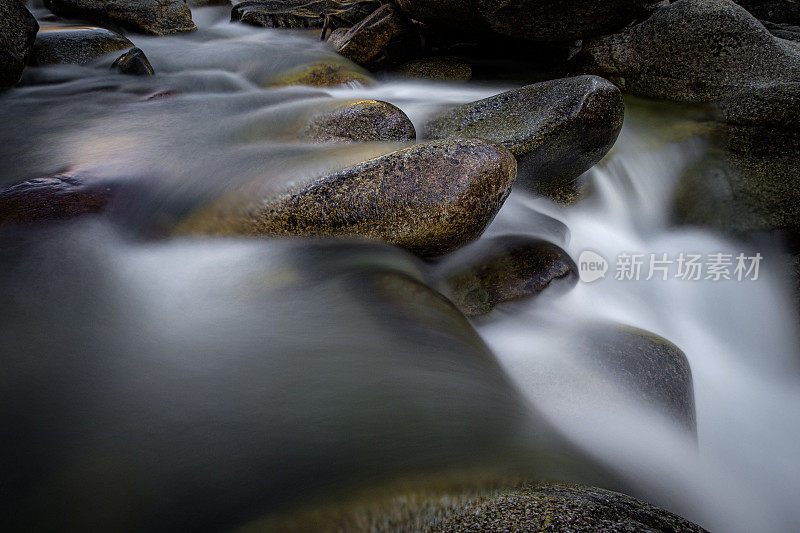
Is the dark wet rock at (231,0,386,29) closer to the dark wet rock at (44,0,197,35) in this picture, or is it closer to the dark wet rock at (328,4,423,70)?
the dark wet rock at (328,4,423,70)

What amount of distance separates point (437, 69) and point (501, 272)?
379 cm

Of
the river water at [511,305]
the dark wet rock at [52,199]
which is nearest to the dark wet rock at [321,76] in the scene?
the river water at [511,305]

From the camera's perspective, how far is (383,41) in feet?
19.1

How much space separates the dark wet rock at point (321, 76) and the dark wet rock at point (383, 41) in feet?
1.39

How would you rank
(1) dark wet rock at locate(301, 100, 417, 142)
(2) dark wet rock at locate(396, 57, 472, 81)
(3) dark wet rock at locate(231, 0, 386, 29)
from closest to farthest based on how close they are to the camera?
1. (1) dark wet rock at locate(301, 100, 417, 142)
2. (2) dark wet rock at locate(396, 57, 472, 81)
3. (3) dark wet rock at locate(231, 0, 386, 29)

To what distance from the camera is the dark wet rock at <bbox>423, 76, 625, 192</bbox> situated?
3.56 m

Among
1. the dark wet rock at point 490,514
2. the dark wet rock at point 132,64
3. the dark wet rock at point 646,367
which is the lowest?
the dark wet rock at point 646,367

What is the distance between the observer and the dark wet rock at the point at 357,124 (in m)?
3.49

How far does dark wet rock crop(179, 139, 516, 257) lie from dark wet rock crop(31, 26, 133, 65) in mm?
4313

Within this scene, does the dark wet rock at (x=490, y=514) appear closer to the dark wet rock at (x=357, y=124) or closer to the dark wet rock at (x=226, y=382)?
the dark wet rock at (x=226, y=382)

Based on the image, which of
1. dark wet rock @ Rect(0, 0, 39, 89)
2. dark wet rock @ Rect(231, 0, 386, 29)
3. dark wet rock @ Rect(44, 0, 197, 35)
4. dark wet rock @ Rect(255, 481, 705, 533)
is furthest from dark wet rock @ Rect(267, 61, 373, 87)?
dark wet rock @ Rect(255, 481, 705, 533)

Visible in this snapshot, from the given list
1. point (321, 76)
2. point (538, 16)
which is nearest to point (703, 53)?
point (538, 16)

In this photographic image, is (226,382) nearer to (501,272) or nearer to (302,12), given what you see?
(501,272)

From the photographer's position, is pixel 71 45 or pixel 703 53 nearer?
pixel 703 53
